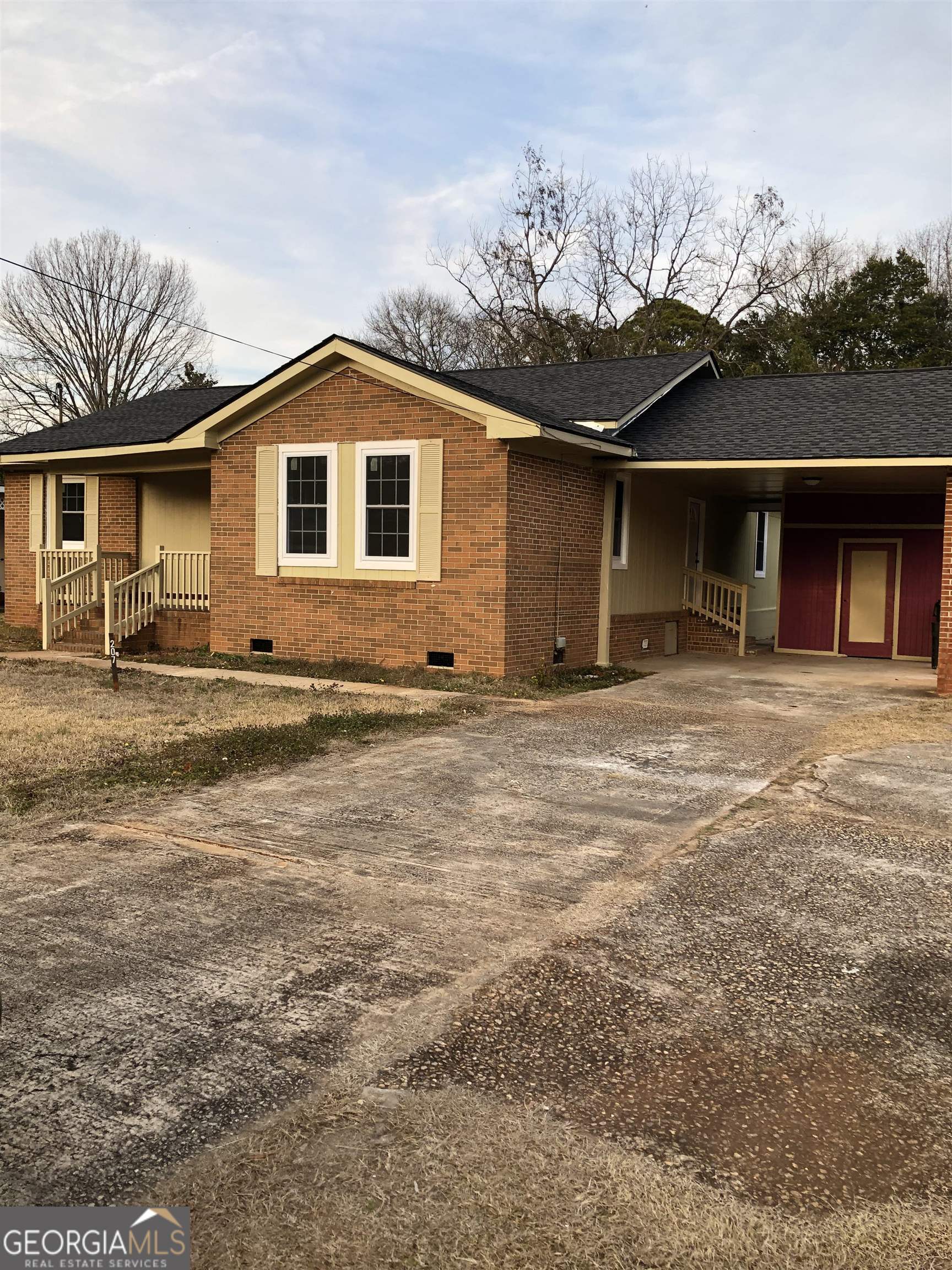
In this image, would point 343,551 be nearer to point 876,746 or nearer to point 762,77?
point 876,746

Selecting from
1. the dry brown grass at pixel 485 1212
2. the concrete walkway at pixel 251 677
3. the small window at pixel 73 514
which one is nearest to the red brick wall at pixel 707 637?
the concrete walkway at pixel 251 677

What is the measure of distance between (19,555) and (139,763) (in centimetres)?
1417

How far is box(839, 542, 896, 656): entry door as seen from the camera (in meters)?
18.7

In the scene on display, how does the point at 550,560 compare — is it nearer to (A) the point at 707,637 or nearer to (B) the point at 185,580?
(A) the point at 707,637

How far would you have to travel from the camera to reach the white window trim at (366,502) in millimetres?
13227

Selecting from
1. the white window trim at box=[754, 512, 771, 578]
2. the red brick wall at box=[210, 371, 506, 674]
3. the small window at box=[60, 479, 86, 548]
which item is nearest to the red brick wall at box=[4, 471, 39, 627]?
the small window at box=[60, 479, 86, 548]

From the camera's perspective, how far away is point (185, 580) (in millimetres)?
16188

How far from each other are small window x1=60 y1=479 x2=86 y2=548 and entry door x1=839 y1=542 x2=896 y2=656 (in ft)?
47.4

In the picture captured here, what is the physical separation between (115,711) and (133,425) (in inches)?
439

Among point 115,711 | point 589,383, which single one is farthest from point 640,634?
point 115,711

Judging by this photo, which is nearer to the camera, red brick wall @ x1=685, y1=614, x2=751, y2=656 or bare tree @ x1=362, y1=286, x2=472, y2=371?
red brick wall @ x1=685, y1=614, x2=751, y2=656

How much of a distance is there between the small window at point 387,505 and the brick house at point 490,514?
0.03 meters

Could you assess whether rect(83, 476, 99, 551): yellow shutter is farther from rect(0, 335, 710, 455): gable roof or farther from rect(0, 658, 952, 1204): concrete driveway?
rect(0, 658, 952, 1204): concrete driveway

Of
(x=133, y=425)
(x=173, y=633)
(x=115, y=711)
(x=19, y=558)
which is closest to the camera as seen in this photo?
(x=115, y=711)
